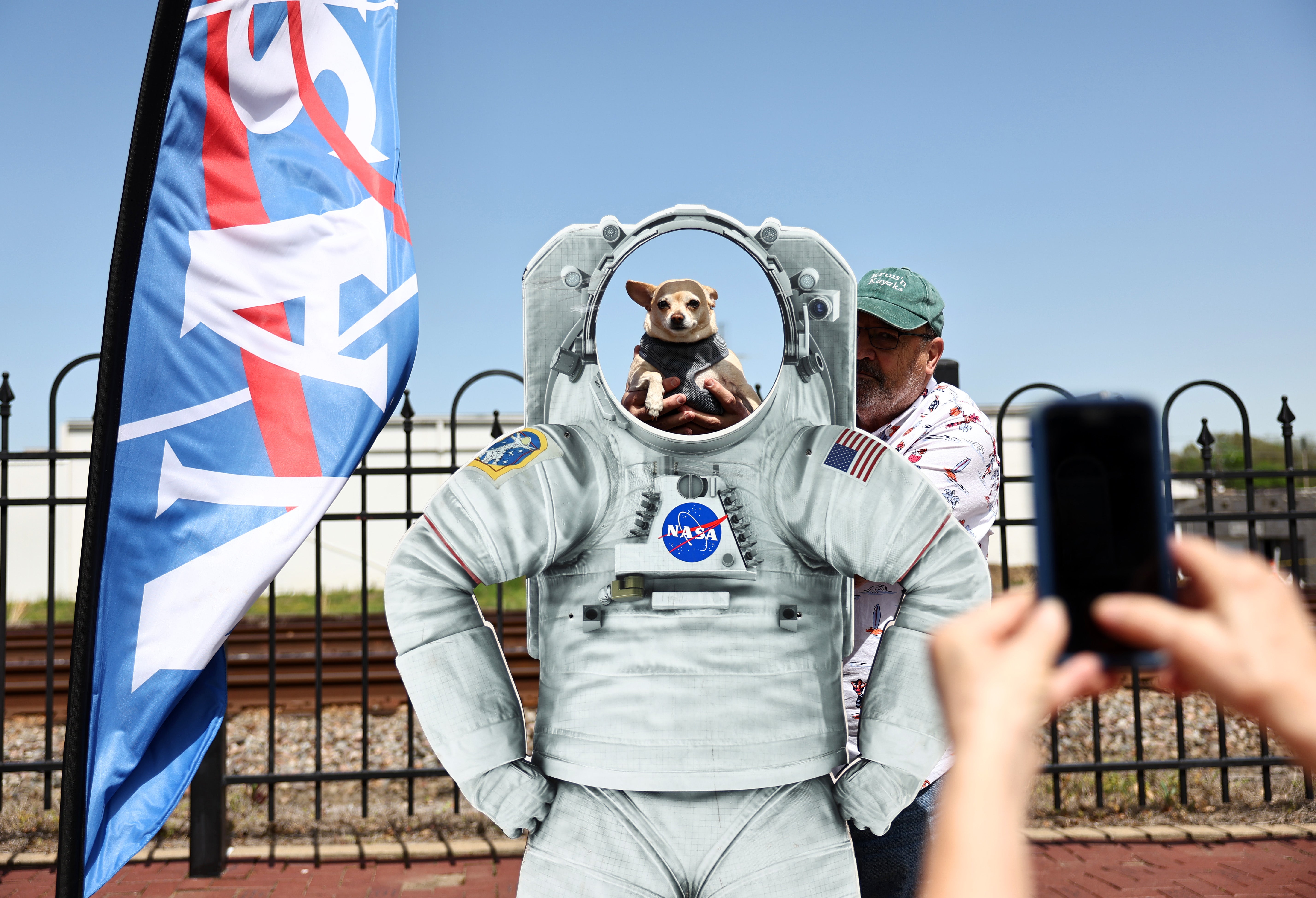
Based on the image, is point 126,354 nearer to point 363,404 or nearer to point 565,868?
point 363,404

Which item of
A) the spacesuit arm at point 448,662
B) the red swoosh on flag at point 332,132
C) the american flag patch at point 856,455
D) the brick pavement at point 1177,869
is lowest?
the brick pavement at point 1177,869

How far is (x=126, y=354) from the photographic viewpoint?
6.56 ft

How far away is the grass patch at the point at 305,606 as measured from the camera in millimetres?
12523

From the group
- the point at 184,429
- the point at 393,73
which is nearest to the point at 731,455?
the point at 184,429

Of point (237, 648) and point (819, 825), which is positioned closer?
point (819, 825)

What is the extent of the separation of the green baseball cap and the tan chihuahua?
41 cm

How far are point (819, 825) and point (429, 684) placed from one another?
75cm

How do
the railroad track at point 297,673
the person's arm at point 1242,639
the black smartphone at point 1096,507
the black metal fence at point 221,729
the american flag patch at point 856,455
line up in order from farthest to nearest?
1. the railroad track at point 297,673
2. the black metal fence at point 221,729
3. the american flag patch at point 856,455
4. the black smartphone at point 1096,507
5. the person's arm at point 1242,639

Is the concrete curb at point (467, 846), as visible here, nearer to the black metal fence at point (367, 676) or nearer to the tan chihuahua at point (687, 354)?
the black metal fence at point (367, 676)

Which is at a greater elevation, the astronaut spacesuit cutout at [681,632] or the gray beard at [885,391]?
the gray beard at [885,391]

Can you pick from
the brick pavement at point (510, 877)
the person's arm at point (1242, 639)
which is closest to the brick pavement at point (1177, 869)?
the brick pavement at point (510, 877)

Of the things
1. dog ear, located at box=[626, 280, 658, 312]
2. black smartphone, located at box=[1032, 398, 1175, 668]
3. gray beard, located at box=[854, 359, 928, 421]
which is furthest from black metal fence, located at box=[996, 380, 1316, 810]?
black smartphone, located at box=[1032, 398, 1175, 668]

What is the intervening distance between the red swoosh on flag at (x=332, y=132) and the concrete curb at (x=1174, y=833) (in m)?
4.11

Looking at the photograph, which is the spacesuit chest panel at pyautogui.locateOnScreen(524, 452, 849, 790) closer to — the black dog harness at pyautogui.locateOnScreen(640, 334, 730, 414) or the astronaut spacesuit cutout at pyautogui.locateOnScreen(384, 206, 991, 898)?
the astronaut spacesuit cutout at pyautogui.locateOnScreen(384, 206, 991, 898)
